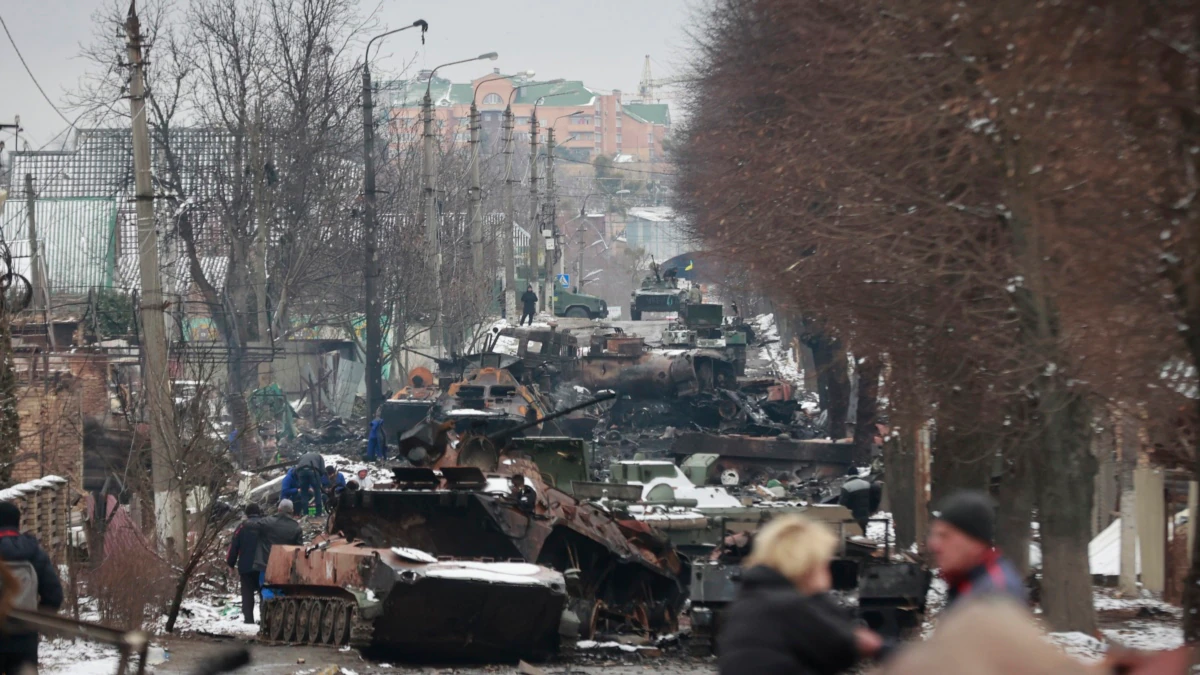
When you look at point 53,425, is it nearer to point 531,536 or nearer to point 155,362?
point 155,362

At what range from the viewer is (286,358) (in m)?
46.5

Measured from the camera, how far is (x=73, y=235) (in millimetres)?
53156

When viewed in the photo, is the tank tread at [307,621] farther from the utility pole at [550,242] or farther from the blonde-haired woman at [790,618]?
the utility pole at [550,242]

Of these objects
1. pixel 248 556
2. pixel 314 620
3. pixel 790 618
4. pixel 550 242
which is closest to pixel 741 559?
pixel 314 620

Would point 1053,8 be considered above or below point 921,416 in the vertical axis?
above

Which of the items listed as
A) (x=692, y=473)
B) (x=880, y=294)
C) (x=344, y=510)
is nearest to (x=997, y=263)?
(x=880, y=294)

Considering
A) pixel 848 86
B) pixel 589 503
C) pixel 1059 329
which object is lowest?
pixel 589 503

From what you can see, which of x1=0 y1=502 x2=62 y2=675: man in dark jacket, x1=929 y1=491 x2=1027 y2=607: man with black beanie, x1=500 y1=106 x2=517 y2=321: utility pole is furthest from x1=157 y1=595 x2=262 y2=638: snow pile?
x1=500 y1=106 x2=517 y2=321: utility pole

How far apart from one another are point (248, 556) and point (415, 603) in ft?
13.1

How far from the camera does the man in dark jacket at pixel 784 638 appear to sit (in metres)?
4.74

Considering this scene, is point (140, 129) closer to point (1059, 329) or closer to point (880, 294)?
point (880, 294)

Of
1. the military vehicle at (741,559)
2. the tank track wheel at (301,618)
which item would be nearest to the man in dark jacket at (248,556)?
the tank track wheel at (301,618)

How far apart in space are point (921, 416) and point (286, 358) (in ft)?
105

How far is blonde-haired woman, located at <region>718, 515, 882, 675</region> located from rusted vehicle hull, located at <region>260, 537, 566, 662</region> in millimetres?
7923
